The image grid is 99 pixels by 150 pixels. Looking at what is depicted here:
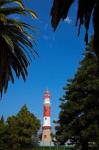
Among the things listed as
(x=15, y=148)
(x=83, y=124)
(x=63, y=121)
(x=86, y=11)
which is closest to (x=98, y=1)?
(x=86, y=11)

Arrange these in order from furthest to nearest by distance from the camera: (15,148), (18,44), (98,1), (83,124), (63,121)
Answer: (15,148) → (63,121) → (83,124) → (18,44) → (98,1)

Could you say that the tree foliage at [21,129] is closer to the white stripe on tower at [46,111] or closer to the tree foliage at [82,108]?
the white stripe on tower at [46,111]

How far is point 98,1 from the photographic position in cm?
1493

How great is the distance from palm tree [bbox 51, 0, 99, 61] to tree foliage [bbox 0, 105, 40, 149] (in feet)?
246

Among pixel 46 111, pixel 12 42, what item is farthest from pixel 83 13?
pixel 46 111

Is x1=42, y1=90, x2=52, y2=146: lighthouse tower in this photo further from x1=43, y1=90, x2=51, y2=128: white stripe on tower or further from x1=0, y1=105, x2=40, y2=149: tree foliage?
x1=0, y1=105, x2=40, y2=149: tree foliage

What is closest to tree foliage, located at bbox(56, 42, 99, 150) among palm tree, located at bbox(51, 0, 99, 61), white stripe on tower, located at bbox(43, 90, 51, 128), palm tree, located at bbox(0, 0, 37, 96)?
palm tree, located at bbox(0, 0, 37, 96)

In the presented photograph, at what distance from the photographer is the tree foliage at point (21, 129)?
299 feet

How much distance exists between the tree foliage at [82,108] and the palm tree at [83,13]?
3421 cm

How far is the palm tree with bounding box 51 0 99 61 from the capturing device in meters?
15.1

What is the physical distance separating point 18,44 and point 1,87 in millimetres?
3437

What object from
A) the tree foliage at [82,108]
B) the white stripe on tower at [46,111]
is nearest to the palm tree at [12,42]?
the tree foliage at [82,108]

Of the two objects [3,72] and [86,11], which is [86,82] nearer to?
[3,72]

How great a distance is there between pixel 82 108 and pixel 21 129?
48.3m
